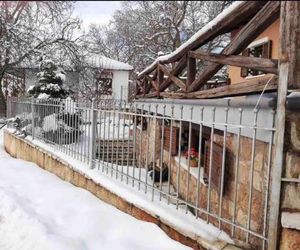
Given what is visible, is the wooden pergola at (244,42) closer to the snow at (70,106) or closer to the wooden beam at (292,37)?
the wooden beam at (292,37)

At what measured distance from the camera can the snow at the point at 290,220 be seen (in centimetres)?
271

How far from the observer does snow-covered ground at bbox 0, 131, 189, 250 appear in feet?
12.4

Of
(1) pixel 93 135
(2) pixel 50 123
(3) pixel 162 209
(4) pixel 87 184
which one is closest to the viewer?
(3) pixel 162 209

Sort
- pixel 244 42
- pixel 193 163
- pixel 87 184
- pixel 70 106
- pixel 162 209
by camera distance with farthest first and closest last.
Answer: pixel 70 106 → pixel 193 163 → pixel 87 184 → pixel 162 209 → pixel 244 42

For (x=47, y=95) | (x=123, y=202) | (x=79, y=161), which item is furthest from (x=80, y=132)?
(x=47, y=95)

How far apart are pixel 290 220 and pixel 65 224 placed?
262 cm

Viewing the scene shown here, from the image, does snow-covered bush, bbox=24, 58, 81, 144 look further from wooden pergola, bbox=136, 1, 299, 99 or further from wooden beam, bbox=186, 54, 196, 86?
wooden pergola, bbox=136, 1, 299, 99

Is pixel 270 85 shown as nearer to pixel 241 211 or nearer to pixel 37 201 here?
pixel 241 211

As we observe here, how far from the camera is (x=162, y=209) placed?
393 centimetres

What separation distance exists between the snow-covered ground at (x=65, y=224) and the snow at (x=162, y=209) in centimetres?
16

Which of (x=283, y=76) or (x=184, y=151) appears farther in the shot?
(x=184, y=151)

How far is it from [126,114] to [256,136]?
2.25 meters

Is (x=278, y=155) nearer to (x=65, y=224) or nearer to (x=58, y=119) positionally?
(x=65, y=224)

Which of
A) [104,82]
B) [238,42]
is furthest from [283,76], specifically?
[104,82]
